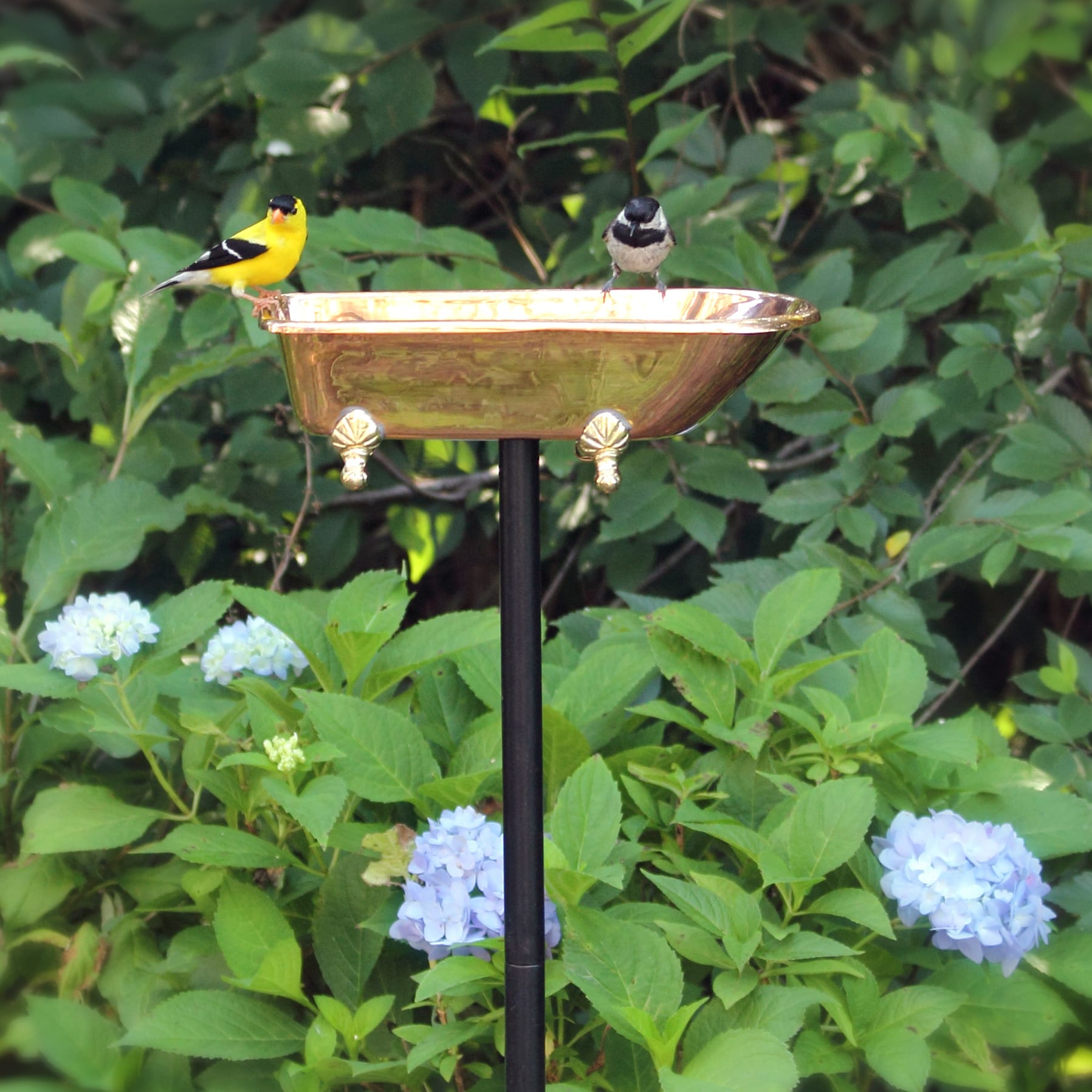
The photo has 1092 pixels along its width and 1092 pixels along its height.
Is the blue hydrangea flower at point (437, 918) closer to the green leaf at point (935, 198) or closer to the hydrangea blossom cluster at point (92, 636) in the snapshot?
the hydrangea blossom cluster at point (92, 636)

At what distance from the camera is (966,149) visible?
1.69 m

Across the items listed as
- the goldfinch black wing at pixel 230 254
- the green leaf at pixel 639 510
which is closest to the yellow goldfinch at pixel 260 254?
the goldfinch black wing at pixel 230 254

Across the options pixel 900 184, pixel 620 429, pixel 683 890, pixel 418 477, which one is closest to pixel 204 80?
pixel 418 477

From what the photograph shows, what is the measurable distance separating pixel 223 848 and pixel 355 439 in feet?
1.24

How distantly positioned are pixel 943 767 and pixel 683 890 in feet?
1.11

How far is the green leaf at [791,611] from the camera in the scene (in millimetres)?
1229

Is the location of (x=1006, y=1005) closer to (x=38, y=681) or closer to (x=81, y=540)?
(x=38, y=681)

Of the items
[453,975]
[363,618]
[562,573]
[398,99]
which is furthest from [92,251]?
[453,975]

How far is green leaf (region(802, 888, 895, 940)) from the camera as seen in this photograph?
98 cm

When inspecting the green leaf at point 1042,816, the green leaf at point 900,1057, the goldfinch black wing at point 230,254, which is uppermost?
the goldfinch black wing at point 230,254

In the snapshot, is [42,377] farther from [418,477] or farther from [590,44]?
[590,44]

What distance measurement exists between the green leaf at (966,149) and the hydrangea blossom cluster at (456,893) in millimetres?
1095

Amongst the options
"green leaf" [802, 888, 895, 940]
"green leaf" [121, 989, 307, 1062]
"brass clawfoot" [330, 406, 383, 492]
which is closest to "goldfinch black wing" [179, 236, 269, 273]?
"brass clawfoot" [330, 406, 383, 492]

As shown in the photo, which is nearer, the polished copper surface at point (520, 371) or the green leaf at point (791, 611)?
the polished copper surface at point (520, 371)
